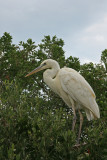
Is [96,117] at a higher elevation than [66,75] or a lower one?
lower

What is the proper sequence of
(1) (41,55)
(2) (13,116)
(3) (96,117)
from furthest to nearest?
1. (1) (41,55)
2. (3) (96,117)
3. (2) (13,116)

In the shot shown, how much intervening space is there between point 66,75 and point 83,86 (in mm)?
504

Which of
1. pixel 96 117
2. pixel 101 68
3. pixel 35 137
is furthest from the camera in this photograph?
pixel 101 68

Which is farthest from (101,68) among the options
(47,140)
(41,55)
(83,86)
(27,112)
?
(47,140)

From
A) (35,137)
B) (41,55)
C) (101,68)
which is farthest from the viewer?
(41,55)

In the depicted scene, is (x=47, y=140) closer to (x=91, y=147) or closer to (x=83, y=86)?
(x=91, y=147)

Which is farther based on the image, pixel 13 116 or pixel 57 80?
pixel 57 80

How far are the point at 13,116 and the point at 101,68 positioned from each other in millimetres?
3767

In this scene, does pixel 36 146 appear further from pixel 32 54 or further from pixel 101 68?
pixel 32 54

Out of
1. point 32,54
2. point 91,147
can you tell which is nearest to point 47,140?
point 91,147

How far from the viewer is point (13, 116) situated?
444 centimetres

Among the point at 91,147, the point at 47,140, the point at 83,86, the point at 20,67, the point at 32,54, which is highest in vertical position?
the point at 32,54

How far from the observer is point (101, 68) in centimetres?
744

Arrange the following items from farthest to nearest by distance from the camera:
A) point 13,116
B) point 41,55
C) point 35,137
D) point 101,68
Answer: point 41,55
point 101,68
point 13,116
point 35,137
